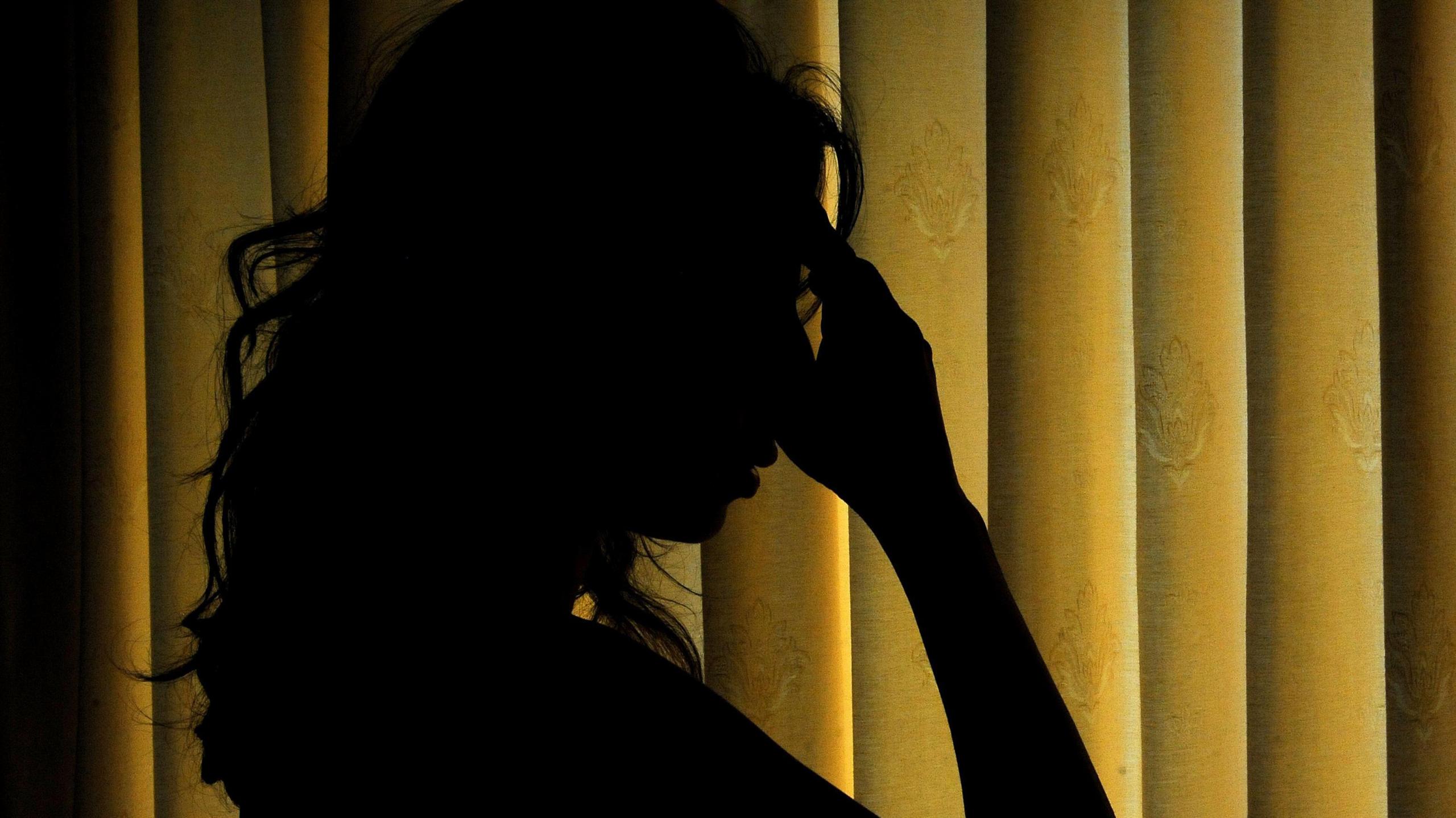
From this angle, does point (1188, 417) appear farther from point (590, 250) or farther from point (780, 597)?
point (590, 250)

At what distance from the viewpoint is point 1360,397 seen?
1135 mm

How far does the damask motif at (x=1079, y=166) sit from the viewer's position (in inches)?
45.9

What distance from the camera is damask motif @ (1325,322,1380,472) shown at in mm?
1128

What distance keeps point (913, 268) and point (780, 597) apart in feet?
1.36

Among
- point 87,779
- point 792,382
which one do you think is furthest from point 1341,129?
point 87,779

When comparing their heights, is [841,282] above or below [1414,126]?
below

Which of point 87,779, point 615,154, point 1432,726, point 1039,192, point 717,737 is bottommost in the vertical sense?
point 87,779

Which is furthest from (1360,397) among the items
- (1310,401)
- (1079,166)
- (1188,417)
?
(1079,166)

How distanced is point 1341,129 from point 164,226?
1452mm

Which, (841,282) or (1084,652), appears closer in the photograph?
(841,282)

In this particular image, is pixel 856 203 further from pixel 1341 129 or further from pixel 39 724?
pixel 39 724

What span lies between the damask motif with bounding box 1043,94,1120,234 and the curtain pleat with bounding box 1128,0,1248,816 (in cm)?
5

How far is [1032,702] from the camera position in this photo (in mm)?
534

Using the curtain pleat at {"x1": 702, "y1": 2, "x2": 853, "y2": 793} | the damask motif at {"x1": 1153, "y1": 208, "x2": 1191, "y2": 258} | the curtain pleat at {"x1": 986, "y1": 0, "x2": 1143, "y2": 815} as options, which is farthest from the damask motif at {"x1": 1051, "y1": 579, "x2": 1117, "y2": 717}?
the damask motif at {"x1": 1153, "y1": 208, "x2": 1191, "y2": 258}
